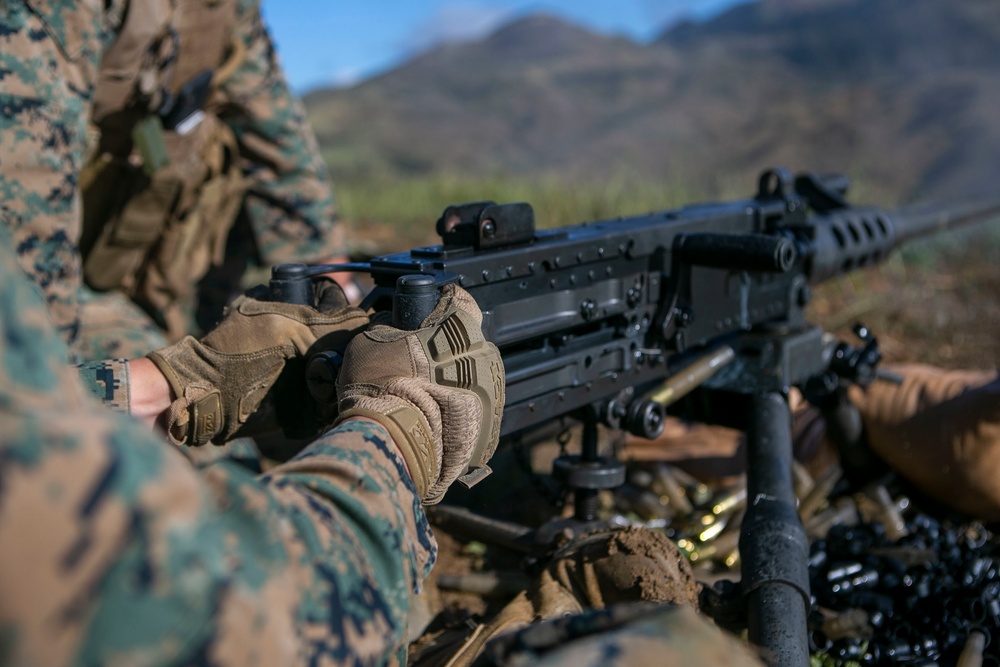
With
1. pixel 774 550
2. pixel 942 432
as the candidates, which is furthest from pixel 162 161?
pixel 942 432

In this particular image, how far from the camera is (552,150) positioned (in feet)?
108

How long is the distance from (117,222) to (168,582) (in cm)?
373

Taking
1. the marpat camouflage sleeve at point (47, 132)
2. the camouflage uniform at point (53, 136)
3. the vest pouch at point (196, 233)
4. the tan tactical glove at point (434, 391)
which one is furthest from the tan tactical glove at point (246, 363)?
the vest pouch at point (196, 233)

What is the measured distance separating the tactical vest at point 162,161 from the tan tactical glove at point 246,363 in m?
1.91

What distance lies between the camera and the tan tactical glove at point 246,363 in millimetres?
2250

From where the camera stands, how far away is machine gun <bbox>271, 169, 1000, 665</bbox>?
2.33m

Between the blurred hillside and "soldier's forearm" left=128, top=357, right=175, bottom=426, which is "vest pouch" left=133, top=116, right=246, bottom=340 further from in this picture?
the blurred hillside

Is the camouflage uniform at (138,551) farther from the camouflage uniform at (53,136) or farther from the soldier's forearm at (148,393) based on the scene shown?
the camouflage uniform at (53,136)

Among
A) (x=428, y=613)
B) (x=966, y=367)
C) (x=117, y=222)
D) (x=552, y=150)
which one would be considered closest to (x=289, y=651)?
(x=428, y=613)

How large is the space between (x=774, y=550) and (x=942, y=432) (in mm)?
1403

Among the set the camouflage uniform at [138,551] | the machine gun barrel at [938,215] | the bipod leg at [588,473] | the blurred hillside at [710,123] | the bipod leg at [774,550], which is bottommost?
the bipod leg at [774,550]

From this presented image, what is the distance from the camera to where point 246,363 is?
7.43ft

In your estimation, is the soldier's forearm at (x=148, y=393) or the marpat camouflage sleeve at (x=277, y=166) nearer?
the soldier's forearm at (x=148, y=393)

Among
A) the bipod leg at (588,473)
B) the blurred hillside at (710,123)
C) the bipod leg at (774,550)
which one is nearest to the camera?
the bipod leg at (774,550)
